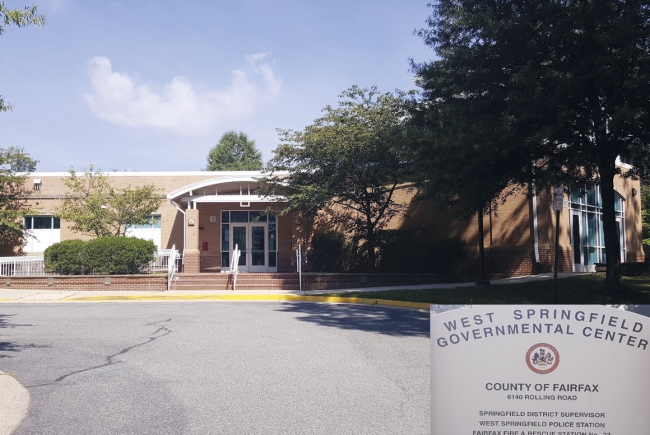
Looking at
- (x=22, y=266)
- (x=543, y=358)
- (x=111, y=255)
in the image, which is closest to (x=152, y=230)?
(x=111, y=255)

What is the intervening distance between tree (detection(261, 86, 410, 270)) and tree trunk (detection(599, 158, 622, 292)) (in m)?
7.58

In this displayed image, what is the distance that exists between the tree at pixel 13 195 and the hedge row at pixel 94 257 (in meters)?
6.37

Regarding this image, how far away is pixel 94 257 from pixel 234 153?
52705 mm

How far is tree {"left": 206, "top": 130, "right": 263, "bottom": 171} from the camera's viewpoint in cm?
7356

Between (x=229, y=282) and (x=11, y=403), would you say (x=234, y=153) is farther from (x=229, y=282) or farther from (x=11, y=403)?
(x=11, y=403)

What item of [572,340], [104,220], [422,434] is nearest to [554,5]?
[422,434]

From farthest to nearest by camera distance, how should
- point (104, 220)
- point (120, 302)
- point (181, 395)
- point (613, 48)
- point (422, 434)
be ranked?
point (104, 220), point (120, 302), point (613, 48), point (181, 395), point (422, 434)

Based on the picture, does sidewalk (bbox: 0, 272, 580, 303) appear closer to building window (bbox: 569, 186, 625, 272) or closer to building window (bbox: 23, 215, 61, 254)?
building window (bbox: 569, 186, 625, 272)

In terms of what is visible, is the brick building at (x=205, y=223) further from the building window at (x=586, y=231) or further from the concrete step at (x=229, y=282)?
the building window at (x=586, y=231)

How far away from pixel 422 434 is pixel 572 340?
9.87ft

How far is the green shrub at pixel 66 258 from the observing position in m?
23.6

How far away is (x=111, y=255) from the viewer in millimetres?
23594

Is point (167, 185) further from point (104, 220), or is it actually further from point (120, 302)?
point (120, 302)

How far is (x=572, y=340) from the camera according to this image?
2.98 m
